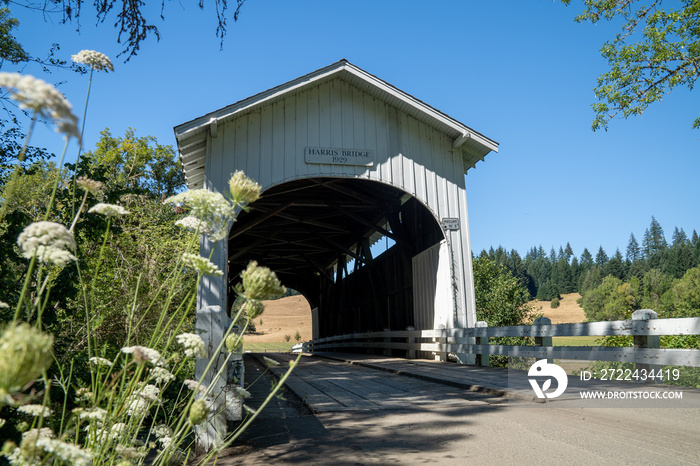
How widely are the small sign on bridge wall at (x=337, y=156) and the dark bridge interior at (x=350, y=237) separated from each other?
138 centimetres

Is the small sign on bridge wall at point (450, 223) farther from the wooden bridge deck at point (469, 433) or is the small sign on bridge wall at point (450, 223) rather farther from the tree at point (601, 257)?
the tree at point (601, 257)

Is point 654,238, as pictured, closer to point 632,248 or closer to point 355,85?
point 632,248

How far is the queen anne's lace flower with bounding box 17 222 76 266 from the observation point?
1.30 meters

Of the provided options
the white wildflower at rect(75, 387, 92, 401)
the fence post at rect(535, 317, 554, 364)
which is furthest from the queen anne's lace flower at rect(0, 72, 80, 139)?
the fence post at rect(535, 317, 554, 364)

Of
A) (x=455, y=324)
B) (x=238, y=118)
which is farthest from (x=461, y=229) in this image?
(x=238, y=118)

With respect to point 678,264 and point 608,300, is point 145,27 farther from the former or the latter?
point 678,264

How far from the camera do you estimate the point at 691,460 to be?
236cm

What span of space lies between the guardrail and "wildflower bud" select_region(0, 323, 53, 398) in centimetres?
211

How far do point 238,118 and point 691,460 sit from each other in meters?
7.88

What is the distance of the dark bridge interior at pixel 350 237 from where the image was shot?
458 inches

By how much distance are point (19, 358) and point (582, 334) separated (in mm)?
5540

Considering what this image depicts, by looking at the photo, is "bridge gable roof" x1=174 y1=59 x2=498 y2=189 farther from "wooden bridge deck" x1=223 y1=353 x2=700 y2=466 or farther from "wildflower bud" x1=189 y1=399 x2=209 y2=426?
"wildflower bud" x1=189 y1=399 x2=209 y2=426

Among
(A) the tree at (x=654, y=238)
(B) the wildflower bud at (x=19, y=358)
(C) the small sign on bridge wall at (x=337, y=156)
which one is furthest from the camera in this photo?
(A) the tree at (x=654, y=238)

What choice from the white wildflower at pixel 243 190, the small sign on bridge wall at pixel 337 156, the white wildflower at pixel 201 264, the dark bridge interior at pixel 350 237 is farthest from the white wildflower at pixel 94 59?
the dark bridge interior at pixel 350 237
